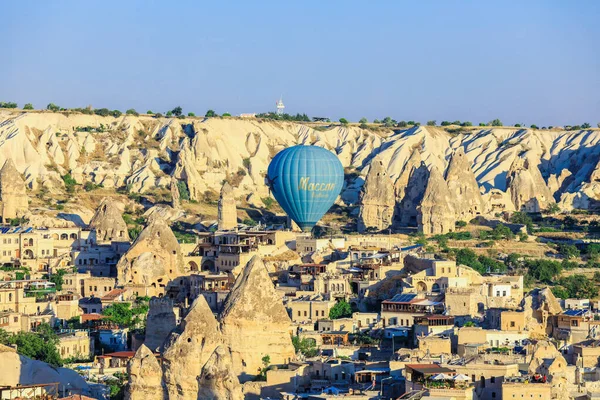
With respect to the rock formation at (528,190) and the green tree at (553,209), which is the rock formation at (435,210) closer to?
the green tree at (553,209)

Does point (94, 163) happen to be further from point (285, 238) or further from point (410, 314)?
point (410, 314)

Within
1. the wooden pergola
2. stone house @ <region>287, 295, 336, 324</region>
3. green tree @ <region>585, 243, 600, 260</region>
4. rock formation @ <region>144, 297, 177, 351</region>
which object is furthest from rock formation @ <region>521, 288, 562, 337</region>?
green tree @ <region>585, 243, 600, 260</region>

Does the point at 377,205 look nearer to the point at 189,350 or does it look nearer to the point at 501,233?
the point at 501,233

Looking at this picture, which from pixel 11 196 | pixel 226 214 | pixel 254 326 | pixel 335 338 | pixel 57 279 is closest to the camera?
pixel 254 326

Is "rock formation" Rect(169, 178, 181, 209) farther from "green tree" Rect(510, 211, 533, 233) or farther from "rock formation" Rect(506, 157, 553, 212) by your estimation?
"rock formation" Rect(506, 157, 553, 212)

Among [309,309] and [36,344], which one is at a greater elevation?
[309,309]

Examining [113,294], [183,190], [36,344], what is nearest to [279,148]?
[183,190]
